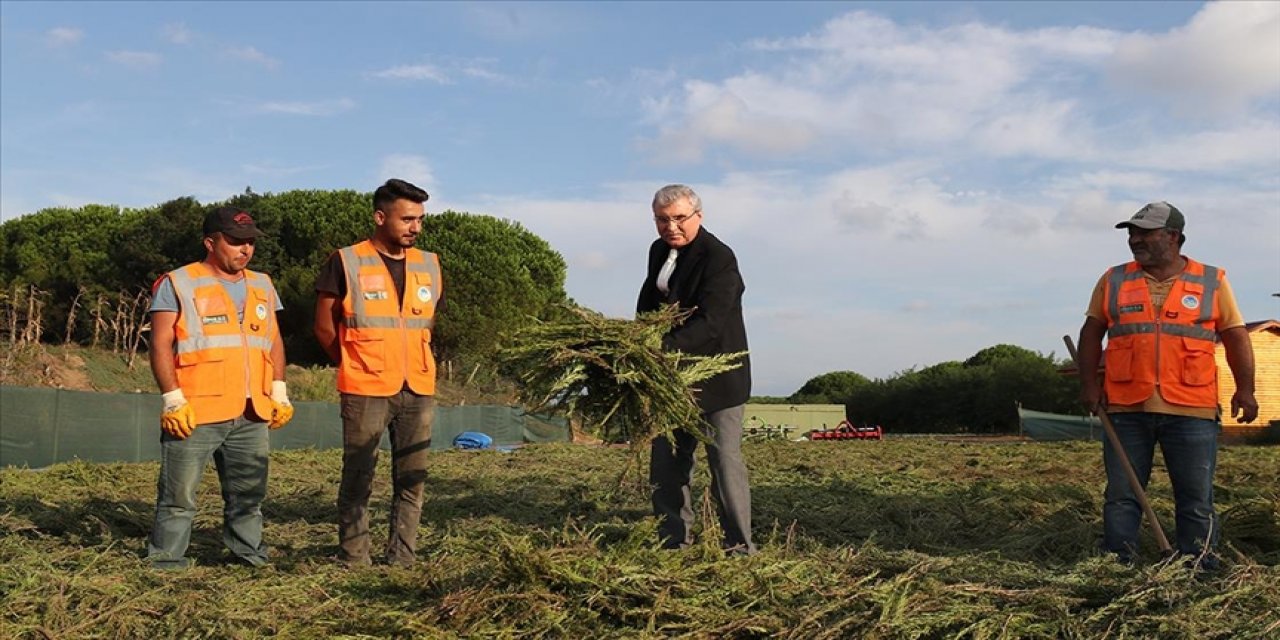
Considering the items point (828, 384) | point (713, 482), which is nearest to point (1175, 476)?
point (713, 482)

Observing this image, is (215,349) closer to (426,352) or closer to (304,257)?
(426,352)

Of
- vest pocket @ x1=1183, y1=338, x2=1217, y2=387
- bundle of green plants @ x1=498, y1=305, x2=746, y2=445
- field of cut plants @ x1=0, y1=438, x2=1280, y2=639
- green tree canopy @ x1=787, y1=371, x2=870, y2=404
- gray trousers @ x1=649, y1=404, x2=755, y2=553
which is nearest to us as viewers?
field of cut plants @ x1=0, y1=438, x2=1280, y2=639

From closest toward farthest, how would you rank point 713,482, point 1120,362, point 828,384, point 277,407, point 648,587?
point 648,587
point 713,482
point 1120,362
point 277,407
point 828,384

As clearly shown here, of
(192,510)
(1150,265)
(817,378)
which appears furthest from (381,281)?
(817,378)

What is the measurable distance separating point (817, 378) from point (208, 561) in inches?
2274

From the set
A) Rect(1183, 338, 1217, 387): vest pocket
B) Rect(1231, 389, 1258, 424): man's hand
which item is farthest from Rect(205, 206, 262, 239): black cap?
Rect(1231, 389, 1258, 424): man's hand

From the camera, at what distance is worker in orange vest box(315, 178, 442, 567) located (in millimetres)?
4926

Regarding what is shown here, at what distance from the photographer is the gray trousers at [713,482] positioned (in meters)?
4.61

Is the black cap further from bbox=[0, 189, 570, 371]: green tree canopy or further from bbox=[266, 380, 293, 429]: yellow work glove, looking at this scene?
bbox=[0, 189, 570, 371]: green tree canopy

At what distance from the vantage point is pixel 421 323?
509cm

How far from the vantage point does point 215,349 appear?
5082 millimetres

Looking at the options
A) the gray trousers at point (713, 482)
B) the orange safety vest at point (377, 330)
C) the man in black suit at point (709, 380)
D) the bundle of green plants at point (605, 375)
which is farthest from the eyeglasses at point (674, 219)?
the orange safety vest at point (377, 330)

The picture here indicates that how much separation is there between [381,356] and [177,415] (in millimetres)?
915

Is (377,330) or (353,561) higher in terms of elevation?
(377,330)
